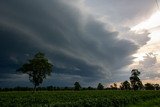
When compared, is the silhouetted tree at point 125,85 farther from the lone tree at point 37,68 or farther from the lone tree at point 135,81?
the lone tree at point 37,68

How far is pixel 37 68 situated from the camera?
83688 millimetres

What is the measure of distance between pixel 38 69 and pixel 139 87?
304 feet

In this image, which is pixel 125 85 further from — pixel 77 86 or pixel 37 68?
pixel 37 68

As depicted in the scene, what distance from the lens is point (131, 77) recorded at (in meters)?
162

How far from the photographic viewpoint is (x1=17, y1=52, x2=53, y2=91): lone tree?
8394 centimetres

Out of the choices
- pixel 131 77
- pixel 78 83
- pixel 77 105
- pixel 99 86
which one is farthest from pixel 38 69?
pixel 99 86

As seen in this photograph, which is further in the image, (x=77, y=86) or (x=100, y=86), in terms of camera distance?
(x=100, y=86)

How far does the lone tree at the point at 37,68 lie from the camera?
83938mm

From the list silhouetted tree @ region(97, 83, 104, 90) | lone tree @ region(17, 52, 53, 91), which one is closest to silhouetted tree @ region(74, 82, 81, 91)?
silhouetted tree @ region(97, 83, 104, 90)

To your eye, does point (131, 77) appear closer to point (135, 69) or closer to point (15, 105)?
point (135, 69)

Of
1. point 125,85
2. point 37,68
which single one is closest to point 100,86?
point 125,85

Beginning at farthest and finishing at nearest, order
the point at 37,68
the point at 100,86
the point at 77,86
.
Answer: the point at 100,86, the point at 77,86, the point at 37,68

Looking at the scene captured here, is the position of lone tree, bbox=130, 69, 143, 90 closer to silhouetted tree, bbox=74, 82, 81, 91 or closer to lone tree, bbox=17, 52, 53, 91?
silhouetted tree, bbox=74, 82, 81, 91

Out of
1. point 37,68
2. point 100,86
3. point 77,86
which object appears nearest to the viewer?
point 37,68
